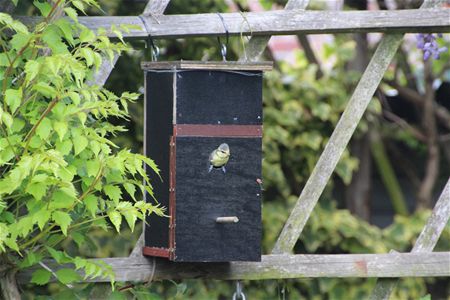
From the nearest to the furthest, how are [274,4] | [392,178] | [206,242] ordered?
[206,242] < [274,4] < [392,178]

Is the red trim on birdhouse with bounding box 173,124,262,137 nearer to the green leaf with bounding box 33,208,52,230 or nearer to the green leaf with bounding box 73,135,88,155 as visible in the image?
the green leaf with bounding box 73,135,88,155

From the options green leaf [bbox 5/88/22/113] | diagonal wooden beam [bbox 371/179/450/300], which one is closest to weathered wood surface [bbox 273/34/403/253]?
diagonal wooden beam [bbox 371/179/450/300]

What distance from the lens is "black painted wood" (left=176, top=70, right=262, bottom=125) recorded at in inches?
142

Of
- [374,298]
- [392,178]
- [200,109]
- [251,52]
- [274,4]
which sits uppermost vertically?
[274,4]

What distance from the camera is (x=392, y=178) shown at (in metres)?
6.57

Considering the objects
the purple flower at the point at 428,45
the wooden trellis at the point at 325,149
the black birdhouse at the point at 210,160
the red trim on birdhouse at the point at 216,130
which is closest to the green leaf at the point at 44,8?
the wooden trellis at the point at 325,149

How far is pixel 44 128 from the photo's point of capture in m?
3.10

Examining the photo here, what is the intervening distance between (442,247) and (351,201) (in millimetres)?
760

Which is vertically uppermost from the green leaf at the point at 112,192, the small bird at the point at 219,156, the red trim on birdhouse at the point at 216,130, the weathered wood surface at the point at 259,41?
the weathered wood surface at the point at 259,41

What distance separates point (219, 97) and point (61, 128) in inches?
31.6

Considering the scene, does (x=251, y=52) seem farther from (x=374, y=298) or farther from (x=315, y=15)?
(x=374, y=298)

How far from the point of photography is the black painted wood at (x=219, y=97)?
360 centimetres

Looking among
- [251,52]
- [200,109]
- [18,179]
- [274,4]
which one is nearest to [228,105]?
[200,109]

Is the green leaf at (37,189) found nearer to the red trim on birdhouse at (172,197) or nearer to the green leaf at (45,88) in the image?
the green leaf at (45,88)
